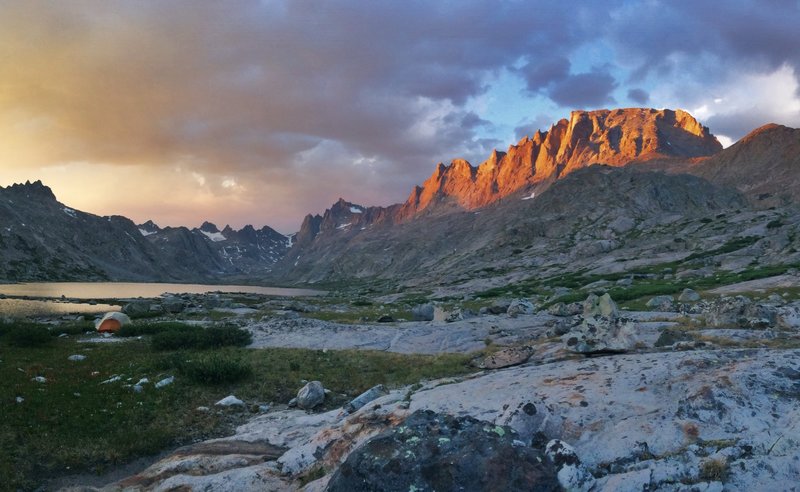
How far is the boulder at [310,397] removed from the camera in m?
21.0

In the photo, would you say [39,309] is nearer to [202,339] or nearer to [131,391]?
[202,339]

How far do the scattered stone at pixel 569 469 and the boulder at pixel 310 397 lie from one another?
13.9m

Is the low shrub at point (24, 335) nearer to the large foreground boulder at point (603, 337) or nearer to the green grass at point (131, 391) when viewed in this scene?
the green grass at point (131, 391)

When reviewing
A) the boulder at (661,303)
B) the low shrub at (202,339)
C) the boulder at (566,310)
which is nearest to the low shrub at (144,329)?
→ the low shrub at (202,339)

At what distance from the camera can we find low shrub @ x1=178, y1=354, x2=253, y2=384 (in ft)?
78.7

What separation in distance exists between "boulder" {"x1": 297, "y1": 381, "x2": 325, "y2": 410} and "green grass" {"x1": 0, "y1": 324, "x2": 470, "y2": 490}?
0.91 m

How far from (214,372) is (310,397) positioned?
6.65m

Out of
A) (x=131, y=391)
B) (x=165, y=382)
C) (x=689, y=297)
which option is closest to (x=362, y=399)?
(x=165, y=382)

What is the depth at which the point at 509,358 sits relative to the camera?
2128cm

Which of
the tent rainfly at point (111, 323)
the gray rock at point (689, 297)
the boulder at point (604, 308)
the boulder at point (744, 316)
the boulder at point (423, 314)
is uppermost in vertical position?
the boulder at point (744, 316)

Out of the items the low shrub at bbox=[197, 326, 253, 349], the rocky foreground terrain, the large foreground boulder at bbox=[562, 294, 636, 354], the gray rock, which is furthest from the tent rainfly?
the gray rock

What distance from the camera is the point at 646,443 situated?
32.0 ft

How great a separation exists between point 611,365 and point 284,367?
19796 millimetres

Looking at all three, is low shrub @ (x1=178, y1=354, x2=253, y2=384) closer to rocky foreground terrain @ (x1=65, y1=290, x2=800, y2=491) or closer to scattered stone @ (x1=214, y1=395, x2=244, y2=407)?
scattered stone @ (x1=214, y1=395, x2=244, y2=407)
